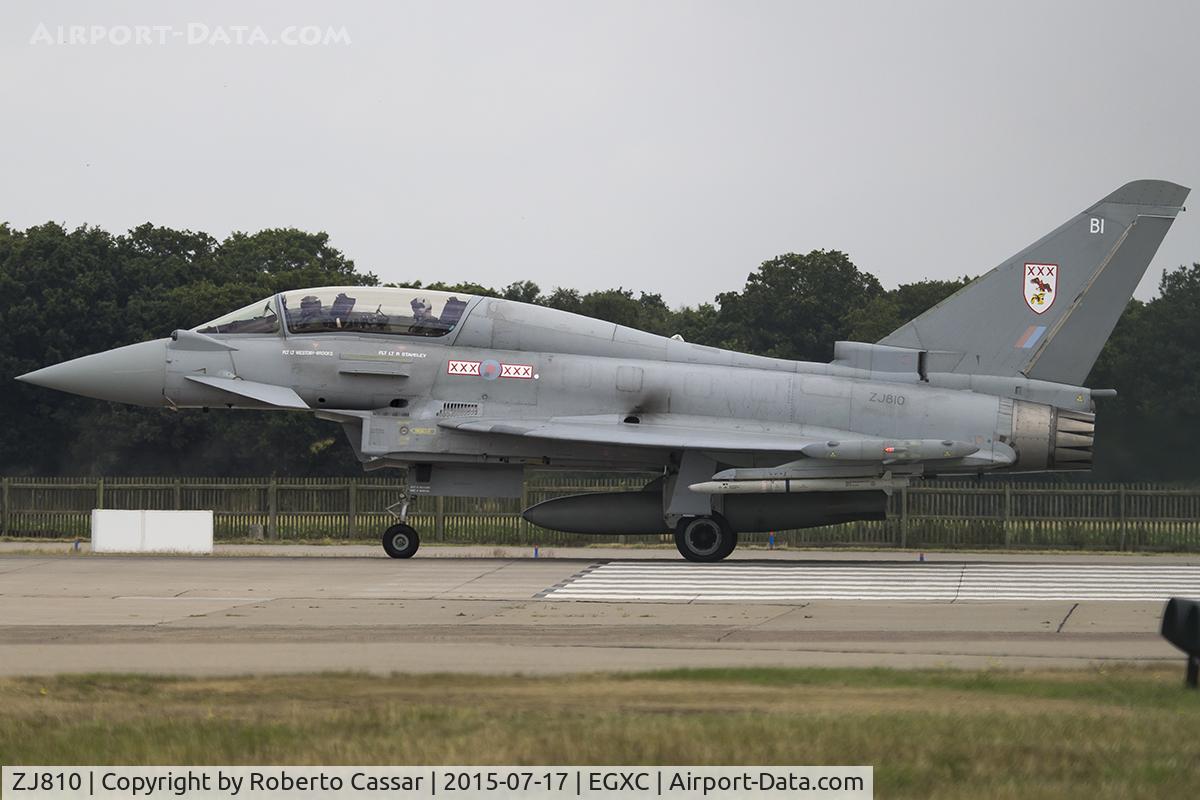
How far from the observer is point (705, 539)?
2172 cm

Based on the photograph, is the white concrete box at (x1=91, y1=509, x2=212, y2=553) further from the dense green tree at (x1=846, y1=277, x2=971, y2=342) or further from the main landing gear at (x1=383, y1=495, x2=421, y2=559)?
the dense green tree at (x1=846, y1=277, x2=971, y2=342)

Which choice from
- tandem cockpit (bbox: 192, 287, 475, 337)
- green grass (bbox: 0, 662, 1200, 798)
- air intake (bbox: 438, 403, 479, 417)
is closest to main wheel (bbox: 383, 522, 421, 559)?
air intake (bbox: 438, 403, 479, 417)

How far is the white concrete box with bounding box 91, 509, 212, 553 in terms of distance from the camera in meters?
25.5

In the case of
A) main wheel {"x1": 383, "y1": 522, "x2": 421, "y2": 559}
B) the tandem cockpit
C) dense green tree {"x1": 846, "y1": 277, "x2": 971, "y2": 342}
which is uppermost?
dense green tree {"x1": 846, "y1": 277, "x2": 971, "y2": 342}

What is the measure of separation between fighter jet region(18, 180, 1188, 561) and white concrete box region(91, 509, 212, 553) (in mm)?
3809

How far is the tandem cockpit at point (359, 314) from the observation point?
22.2m

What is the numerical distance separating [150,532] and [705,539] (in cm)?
1035

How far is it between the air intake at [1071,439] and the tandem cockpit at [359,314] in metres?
9.02

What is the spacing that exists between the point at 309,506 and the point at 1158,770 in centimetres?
2528

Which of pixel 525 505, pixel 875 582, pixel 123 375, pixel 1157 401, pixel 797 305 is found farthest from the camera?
pixel 797 305

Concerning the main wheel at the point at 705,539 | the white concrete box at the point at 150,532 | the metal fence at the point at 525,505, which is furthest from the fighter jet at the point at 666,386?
the metal fence at the point at 525,505

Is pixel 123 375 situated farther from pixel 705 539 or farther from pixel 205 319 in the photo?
pixel 205 319

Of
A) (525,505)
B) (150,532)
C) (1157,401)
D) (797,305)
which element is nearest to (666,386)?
(525,505)

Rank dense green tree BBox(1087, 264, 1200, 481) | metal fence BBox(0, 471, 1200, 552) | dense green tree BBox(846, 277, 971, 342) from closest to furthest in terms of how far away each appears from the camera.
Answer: dense green tree BBox(1087, 264, 1200, 481)
metal fence BBox(0, 471, 1200, 552)
dense green tree BBox(846, 277, 971, 342)
